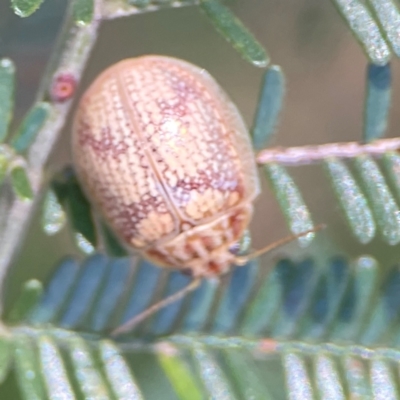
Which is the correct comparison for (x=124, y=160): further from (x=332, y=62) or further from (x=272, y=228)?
(x=332, y=62)

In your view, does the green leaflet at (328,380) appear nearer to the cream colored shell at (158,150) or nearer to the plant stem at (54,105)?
the cream colored shell at (158,150)

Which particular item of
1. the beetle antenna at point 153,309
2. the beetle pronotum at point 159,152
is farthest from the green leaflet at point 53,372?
the beetle pronotum at point 159,152

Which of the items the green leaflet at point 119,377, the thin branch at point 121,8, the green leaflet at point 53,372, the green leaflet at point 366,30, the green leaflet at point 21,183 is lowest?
the green leaflet at point 119,377

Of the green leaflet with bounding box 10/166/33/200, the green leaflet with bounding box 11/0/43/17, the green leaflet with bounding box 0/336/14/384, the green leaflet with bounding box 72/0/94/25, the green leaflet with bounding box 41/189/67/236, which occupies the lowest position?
the green leaflet with bounding box 0/336/14/384

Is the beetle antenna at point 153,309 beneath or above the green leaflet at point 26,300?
beneath

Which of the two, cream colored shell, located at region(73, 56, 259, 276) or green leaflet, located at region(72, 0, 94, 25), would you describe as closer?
green leaflet, located at region(72, 0, 94, 25)

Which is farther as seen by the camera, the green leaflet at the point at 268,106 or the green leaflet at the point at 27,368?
the green leaflet at the point at 268,106

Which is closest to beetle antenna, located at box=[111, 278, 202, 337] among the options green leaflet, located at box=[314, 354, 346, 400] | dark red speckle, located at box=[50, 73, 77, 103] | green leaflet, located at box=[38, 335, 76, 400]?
green leaflet, located at box=[38, 335, 76, 400]

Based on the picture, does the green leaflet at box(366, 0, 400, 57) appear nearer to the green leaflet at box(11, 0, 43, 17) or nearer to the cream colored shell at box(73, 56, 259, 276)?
the cream colored shell at box(73, 56, 259, 276)
